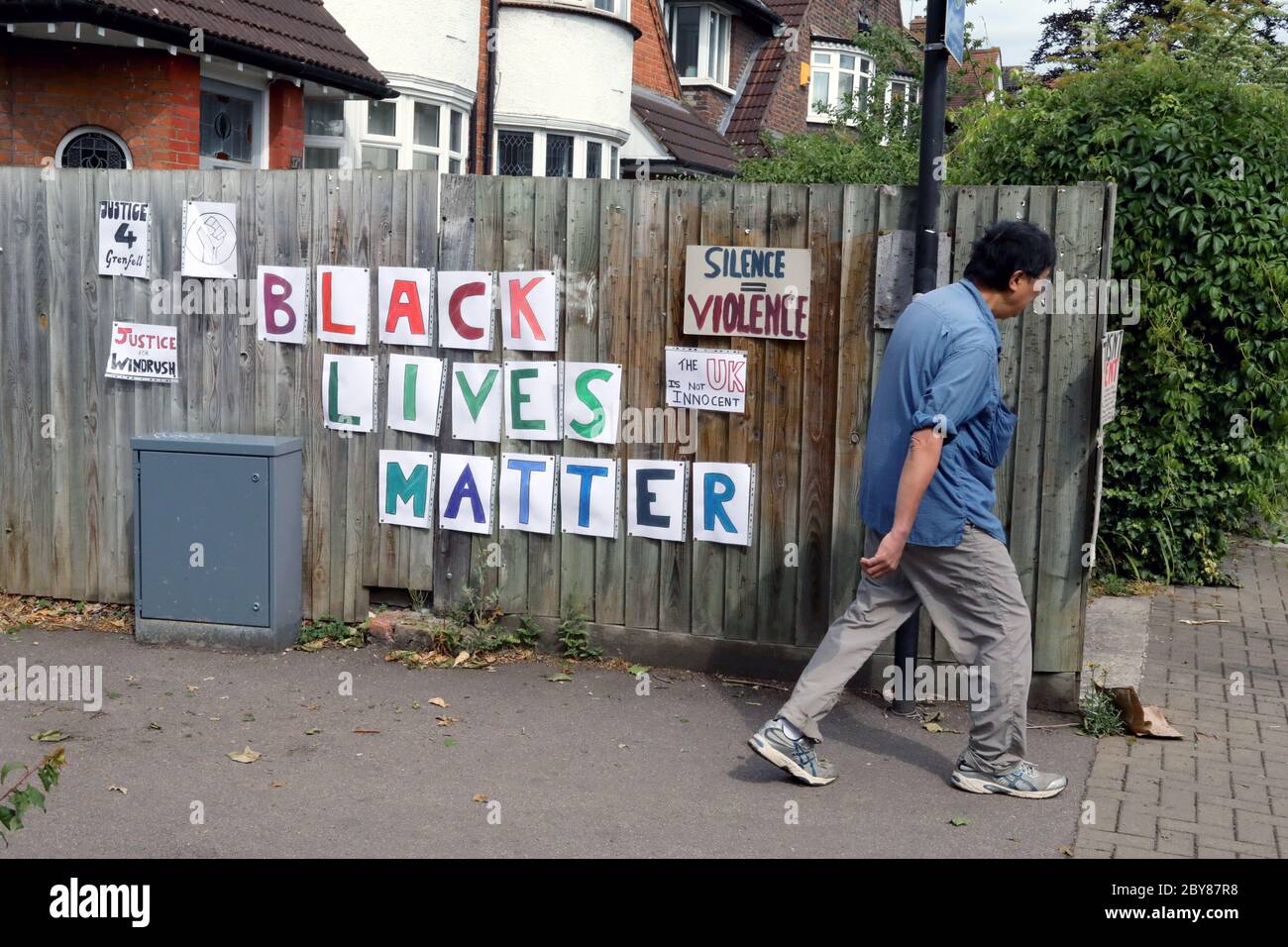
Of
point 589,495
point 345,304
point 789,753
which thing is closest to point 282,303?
point 345,304

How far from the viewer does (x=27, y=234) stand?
7.79m

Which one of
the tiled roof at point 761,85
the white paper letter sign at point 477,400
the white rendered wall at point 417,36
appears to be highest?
the tiled roof at point 761,85

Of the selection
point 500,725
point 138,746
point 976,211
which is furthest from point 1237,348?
point 138,746

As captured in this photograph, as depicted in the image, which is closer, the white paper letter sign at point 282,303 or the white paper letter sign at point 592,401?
the white paper letter sign at point 592,401

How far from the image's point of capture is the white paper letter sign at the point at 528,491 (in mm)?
7055

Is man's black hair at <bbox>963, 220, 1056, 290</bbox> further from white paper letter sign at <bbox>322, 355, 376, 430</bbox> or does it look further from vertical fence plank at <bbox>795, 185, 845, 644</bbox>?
white paper letter sign at <bbox>322, 355, 376, 430</bbox>

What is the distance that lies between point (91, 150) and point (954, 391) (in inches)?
381

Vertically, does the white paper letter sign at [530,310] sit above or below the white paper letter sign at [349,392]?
above

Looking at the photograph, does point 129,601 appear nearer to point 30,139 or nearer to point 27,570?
point 27,570

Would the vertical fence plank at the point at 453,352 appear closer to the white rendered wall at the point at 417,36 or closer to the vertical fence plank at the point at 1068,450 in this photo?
the vertical fence plank at the point at 1068,450

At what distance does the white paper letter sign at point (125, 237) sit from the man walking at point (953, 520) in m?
4.31

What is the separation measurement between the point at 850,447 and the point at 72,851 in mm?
3639

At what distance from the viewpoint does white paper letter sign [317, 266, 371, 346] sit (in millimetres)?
7270

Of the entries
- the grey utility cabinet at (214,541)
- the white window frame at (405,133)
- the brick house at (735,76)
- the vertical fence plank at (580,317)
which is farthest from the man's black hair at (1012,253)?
Result: the brick house at (735,76)
